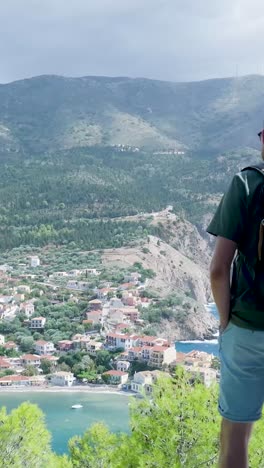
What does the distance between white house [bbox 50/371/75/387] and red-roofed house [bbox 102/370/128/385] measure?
1.36 meters

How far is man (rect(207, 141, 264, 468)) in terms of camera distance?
5.44 ft

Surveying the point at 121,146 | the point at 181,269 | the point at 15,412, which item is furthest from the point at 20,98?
the point at 15,412

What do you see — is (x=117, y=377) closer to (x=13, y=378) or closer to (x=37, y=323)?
(x=13, y=378)

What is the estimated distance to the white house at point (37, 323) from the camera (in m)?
29.7

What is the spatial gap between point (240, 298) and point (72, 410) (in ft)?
66.5

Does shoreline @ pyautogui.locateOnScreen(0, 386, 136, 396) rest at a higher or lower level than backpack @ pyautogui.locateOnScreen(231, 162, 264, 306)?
lower

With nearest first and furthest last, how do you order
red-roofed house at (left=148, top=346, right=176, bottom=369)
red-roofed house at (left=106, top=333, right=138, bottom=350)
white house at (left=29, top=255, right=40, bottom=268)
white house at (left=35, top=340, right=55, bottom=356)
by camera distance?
red-roofed house at (left=148, top=346, right=176, bottom=369) → white house at (left=35, top=340, right=55, bottom=356) → red-roofed house at (left=106, top=333, right=138, bottom=350) → white house at (left=29, top=255, right=40, bottom=268)

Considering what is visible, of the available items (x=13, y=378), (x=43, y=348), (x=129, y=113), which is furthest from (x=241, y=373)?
(x=129, y=113)

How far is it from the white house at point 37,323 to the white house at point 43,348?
9.13 feet

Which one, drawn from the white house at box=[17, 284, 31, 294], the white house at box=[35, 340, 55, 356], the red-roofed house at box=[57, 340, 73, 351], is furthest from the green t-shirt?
the white house at box=[17, 284, 31, 294]

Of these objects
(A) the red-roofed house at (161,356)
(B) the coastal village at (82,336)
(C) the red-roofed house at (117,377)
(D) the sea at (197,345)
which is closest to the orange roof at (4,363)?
(B) the coastal village at (82,336)

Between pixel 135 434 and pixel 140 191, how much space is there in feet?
170

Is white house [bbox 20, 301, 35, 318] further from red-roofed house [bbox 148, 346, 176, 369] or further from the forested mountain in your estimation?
the forested mountain

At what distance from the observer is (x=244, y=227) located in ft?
5.48
